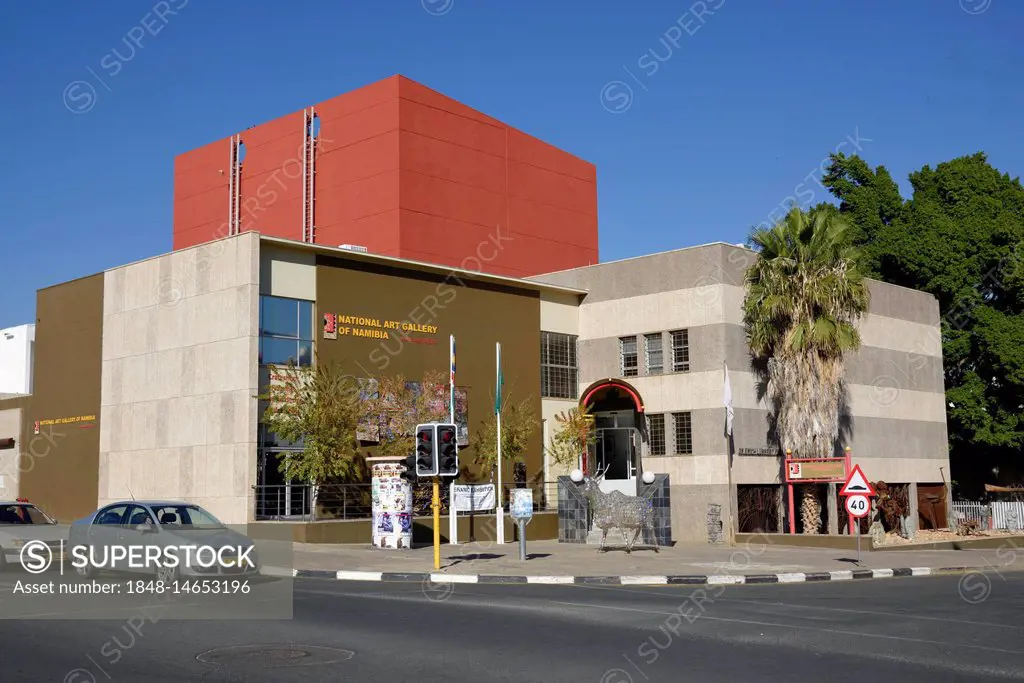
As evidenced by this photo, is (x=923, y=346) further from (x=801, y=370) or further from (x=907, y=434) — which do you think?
(x=801, y=370)

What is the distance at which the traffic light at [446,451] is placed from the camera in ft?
68.2

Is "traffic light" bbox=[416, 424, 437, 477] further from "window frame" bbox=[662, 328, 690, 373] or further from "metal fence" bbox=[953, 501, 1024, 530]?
"metal fence" bbox=[953, 501, 1024, 530]

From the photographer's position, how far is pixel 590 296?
Answer: 1581 inches

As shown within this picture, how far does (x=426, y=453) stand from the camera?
20.8 metres

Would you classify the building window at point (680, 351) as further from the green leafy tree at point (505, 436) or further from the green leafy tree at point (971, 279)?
the green leafy tree at point (971, 279)

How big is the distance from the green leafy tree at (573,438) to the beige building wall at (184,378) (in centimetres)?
1148

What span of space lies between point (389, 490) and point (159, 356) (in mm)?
11456

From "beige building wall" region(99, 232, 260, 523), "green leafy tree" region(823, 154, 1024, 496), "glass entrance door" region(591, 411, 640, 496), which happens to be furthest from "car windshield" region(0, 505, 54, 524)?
"green leafy tree" region(823, 154, 1024, 496)

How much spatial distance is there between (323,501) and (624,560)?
34.2 ft

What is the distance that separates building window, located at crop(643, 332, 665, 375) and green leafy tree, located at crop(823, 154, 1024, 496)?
63.1 feet

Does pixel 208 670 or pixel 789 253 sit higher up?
pixel 789 253

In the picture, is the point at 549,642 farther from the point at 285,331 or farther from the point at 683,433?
the point at 683,433

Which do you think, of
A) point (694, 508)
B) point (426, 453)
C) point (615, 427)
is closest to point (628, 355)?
point (615, 427)

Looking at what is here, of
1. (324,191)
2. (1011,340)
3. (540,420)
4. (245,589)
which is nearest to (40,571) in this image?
(245,589)
